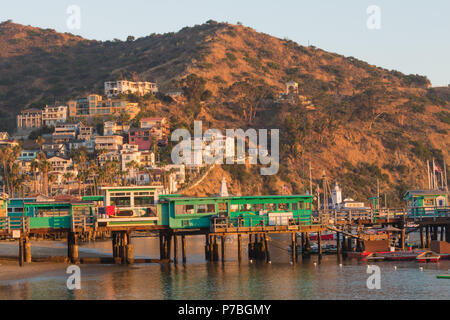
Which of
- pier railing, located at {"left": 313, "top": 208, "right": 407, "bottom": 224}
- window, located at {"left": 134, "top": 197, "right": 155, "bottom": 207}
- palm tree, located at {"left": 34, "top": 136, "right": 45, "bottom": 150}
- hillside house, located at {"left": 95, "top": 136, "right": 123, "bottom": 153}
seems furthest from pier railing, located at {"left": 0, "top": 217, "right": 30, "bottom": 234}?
palm tree, located at {"left": 34, "top": 136, "right": 45, "bottom": 150}

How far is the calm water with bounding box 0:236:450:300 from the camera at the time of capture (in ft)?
163

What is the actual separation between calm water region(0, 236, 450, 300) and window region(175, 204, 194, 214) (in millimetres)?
5004

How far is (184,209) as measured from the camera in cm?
6266

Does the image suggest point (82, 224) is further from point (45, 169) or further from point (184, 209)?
point (45, 169)

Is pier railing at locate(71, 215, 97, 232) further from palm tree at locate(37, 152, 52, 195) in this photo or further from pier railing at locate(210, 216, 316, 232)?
palm tree at locate(37, 152, 52, 195)

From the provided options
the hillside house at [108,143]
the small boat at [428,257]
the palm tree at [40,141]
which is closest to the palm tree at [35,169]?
the palm tree at [40,141]

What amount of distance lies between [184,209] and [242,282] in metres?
10.8

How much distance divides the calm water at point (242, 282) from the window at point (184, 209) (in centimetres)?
500

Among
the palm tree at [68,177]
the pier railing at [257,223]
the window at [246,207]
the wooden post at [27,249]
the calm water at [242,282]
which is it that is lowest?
the calm water at [242,282]

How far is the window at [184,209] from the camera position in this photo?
62500mm

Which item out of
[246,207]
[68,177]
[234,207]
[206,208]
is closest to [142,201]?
[206,208]

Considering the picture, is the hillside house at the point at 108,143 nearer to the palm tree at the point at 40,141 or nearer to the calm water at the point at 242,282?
the palm tree at the point at 40,141
